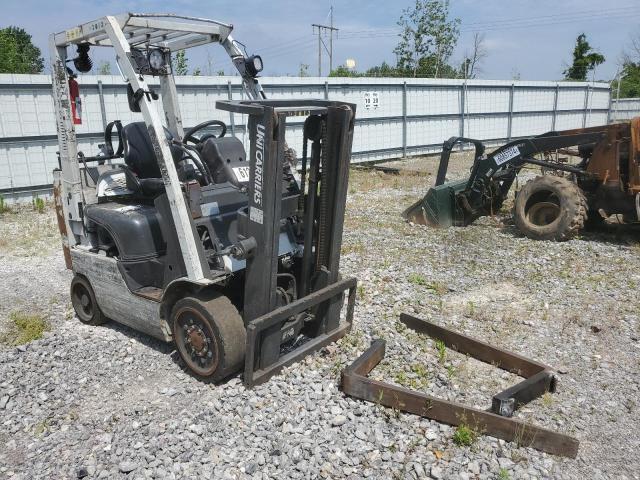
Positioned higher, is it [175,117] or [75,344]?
[175,117]

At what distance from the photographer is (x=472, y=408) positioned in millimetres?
3281

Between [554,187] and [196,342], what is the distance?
5.88 m

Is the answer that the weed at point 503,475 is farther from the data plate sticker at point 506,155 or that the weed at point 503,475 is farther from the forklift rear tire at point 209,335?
the data plate sticker at point 506,155

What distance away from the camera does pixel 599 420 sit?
3.49 meters

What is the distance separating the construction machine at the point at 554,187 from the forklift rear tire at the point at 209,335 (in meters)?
5.35

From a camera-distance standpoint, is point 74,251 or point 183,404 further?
point 74,251

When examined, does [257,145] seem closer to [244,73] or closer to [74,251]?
[244,73]

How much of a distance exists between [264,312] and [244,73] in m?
2.32

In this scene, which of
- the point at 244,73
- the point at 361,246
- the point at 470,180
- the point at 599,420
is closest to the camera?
the point at 599,420

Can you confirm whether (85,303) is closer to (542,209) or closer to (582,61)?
(542,209)

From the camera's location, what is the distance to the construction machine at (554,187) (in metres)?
7.35

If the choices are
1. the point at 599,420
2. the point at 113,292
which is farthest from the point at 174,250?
the point at 599,420

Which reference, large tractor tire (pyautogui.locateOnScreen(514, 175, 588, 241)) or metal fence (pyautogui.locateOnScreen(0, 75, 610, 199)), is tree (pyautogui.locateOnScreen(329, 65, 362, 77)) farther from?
large tractor tire (pyautogui.locateOnScreen(514, 175, 588, 241))

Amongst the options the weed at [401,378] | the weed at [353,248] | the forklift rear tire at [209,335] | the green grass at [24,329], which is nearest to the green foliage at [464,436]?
the weed at [401,378]
